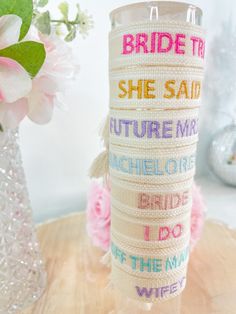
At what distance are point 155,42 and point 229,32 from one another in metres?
0.44

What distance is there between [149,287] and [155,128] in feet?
0.56

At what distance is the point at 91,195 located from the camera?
1.59 feet

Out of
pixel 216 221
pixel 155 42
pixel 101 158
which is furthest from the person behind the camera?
pixel 216 221

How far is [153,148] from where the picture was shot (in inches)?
11.1

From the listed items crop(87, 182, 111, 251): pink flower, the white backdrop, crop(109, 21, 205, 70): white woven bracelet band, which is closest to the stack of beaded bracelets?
crop(109, 21, 205, 70): white woven bracelet band

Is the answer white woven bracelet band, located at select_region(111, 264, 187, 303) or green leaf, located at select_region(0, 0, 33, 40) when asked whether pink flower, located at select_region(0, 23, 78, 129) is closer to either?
green leaf, located at select_region(0, 0, 33, 40)

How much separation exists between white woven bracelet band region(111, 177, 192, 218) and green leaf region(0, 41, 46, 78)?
138mm

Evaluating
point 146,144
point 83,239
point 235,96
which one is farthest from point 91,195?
point 235,96

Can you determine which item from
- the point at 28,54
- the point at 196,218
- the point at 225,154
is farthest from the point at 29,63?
the point at 225,154

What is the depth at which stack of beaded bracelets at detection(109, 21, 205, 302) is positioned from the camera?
27 centimetres

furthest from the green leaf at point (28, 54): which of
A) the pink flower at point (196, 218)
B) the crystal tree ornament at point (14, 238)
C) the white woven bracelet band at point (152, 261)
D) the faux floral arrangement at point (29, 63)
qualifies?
the pink flower at point (196, 218)

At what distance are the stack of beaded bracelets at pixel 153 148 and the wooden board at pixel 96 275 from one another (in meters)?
0.08

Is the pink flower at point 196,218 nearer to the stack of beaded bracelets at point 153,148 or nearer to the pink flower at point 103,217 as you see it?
the pink flower at point 103,217

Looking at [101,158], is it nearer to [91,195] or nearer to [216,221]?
[91,195]
